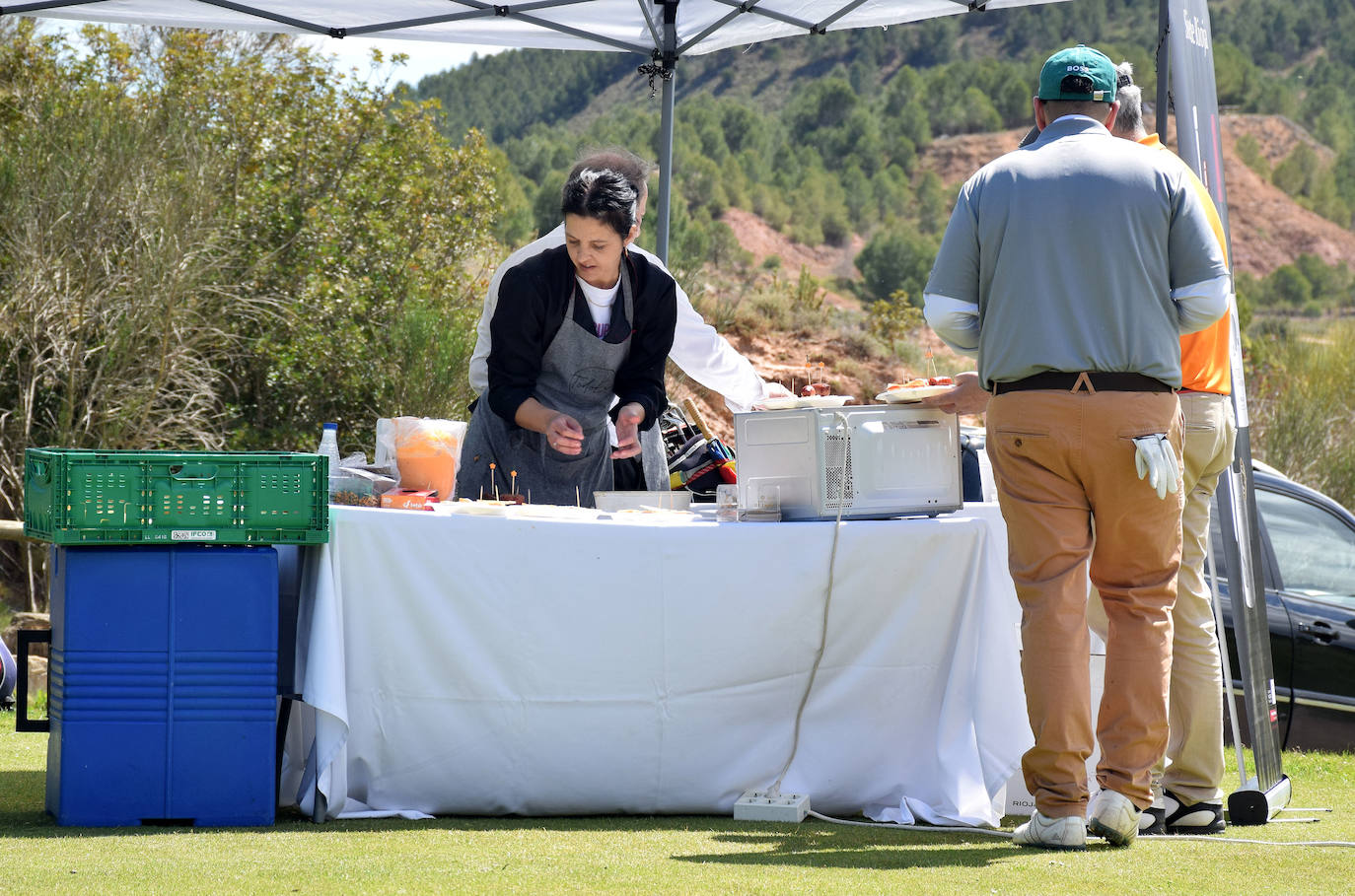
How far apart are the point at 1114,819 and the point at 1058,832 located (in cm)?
12

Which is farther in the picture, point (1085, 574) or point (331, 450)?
point (331, 450)

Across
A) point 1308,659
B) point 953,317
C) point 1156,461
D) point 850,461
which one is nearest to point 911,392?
point 850,461

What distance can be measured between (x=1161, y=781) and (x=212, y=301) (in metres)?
7.22

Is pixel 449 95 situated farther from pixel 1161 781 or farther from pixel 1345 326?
pixel 1161 781

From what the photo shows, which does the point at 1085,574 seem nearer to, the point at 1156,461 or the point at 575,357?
the point at 1156,461

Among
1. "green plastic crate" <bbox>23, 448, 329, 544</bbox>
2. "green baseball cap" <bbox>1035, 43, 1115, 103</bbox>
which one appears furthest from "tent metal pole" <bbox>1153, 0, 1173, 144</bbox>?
"green plastic crate" <bbox>23, 448, 329, 544</bbox>

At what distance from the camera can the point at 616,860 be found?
293cm

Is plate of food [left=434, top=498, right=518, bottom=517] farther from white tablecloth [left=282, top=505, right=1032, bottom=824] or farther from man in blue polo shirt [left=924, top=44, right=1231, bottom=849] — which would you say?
man in blue polo shirt [left=924, top=44, right=1231, bottom=849]

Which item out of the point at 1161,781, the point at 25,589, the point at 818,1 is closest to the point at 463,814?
the point at 1161,781

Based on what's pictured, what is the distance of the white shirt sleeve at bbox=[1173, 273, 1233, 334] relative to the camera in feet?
10.3

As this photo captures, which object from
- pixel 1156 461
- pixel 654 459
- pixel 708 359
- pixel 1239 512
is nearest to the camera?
pixel 1156 461

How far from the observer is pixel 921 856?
10.0 feet

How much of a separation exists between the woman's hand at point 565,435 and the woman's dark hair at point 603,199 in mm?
599

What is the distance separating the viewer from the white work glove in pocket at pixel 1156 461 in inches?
120
